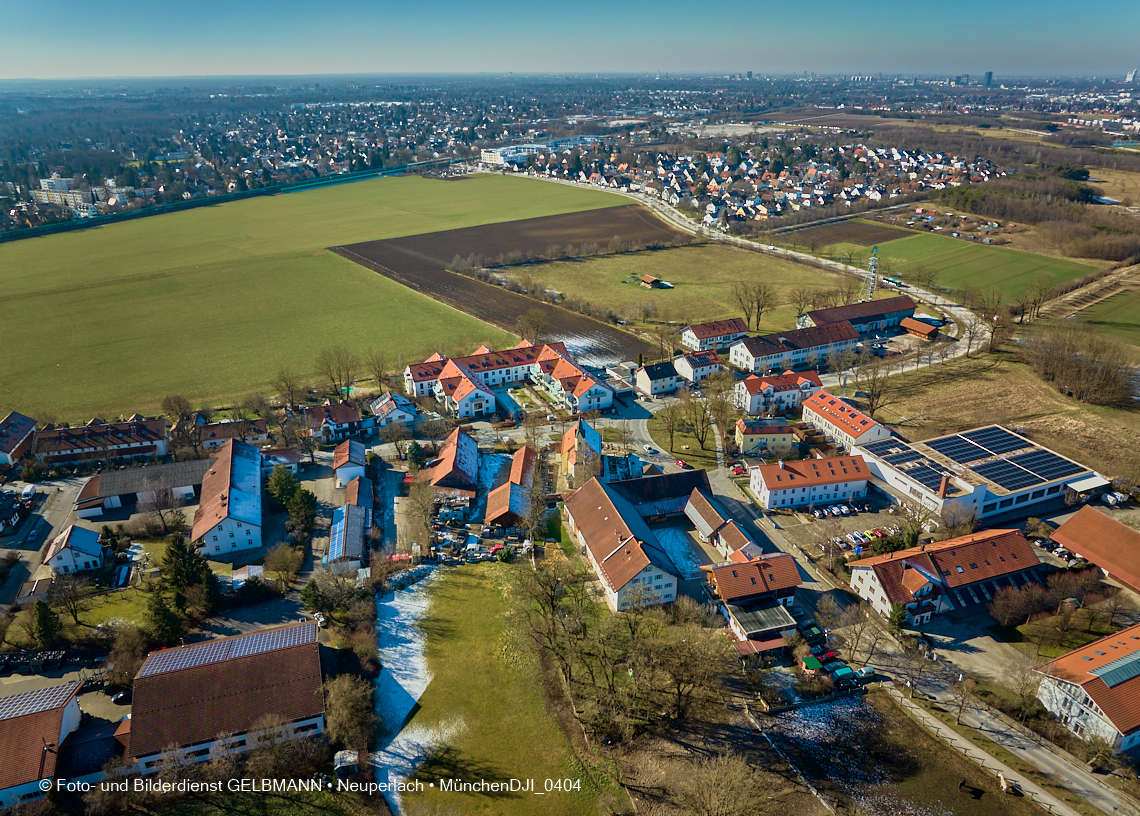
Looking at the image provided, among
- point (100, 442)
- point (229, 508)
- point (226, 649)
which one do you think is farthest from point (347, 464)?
point (100, 442)

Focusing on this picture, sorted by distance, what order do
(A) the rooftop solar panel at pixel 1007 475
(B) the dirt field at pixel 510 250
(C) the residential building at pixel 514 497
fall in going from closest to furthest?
1. (C) the residential building at pixel 514 497
2. (A) the rooftop solar panel at pixel 1007 475
3. (B) the dirt field at pixel 510 250

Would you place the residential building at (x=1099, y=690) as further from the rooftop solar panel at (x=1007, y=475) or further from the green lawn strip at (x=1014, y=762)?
the rooftop solar panel at (x=1007, y=475)

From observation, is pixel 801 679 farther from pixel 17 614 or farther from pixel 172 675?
pixel 17 614

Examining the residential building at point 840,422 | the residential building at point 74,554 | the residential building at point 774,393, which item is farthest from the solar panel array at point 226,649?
the residential building at point 840,422

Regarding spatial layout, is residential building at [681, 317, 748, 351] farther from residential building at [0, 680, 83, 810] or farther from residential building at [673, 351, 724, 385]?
residential building at [0, 680, 83, 810]

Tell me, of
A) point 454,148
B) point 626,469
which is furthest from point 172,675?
point 454,148

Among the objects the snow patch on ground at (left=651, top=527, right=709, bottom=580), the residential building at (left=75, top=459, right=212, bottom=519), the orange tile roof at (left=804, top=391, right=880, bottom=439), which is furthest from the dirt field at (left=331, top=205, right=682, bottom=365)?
the residential building at (left=75, top=459, right=212, bottom=519)

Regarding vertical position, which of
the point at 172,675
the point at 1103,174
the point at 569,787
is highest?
the point at 1103,174
